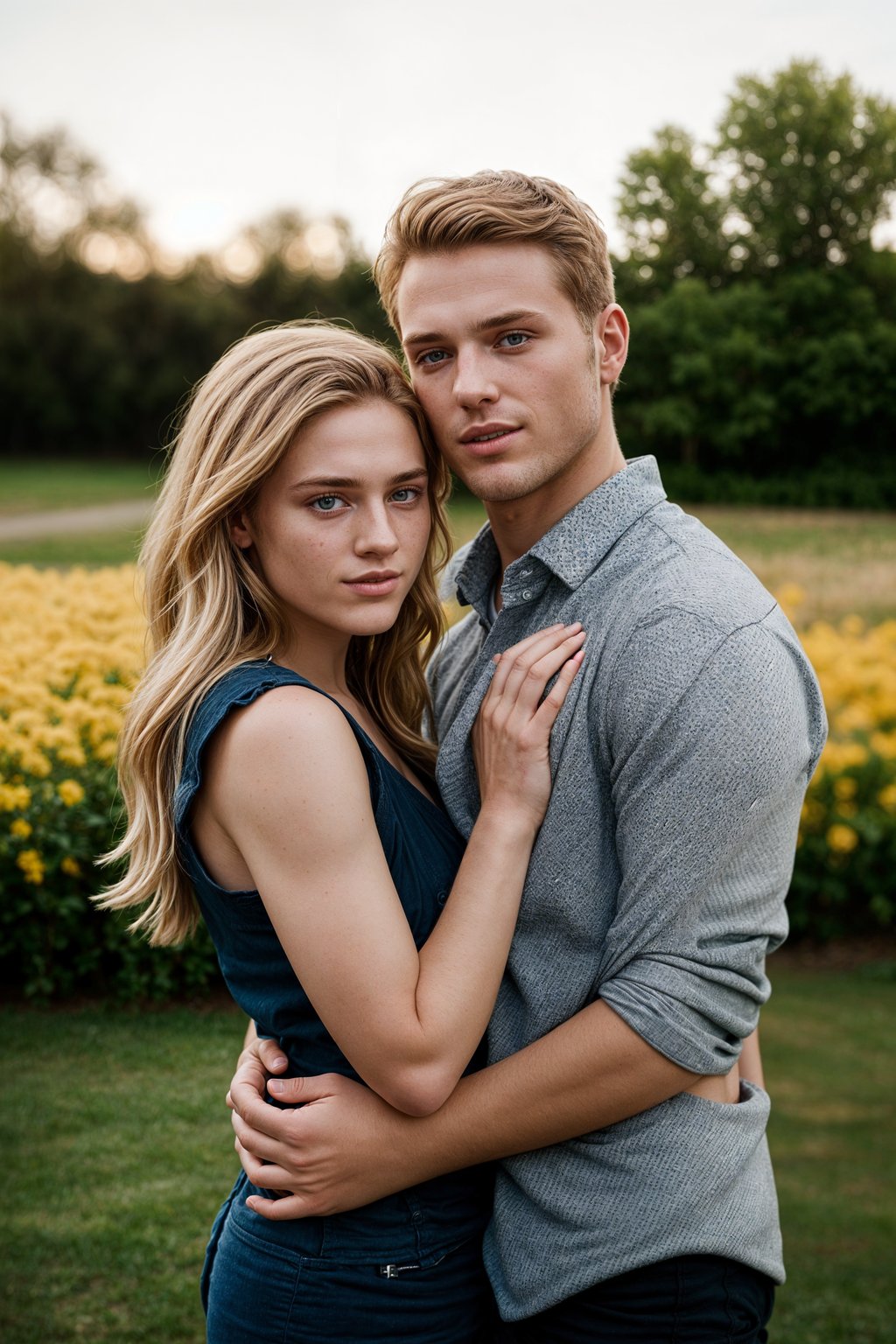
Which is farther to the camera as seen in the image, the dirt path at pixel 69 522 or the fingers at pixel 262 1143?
the dirt path at pixel 69 522

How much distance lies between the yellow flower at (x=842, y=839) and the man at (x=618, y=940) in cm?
363

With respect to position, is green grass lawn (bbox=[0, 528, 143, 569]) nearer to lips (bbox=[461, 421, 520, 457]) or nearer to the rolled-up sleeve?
lips (bbox=[461, 421, 520, 457])

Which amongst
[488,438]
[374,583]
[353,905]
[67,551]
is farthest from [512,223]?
[67,551]

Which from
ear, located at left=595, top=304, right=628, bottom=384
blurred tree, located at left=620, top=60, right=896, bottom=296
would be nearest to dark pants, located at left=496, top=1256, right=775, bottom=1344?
ear, located at left=595, top=304, right=628, bottom=384

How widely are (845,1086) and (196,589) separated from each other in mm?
3288

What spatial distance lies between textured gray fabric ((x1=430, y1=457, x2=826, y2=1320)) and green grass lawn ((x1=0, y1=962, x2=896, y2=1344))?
1441 mm

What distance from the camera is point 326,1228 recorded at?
1.69 metres

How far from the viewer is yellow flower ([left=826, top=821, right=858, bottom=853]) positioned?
530cm

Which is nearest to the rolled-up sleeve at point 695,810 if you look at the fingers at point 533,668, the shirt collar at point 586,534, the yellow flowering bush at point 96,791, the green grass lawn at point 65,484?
the fingers at point 533,668

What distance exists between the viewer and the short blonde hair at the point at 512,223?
6.06ft

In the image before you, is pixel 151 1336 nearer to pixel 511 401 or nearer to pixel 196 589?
pixel 196 589

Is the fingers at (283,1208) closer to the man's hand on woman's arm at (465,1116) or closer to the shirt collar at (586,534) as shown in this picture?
the man's hand on woman's arm at (465,1116)

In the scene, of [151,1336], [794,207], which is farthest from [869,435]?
[151,1336]

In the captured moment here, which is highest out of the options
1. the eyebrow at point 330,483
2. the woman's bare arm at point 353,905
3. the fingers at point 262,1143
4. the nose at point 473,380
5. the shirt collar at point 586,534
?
the nose at point 473,380
